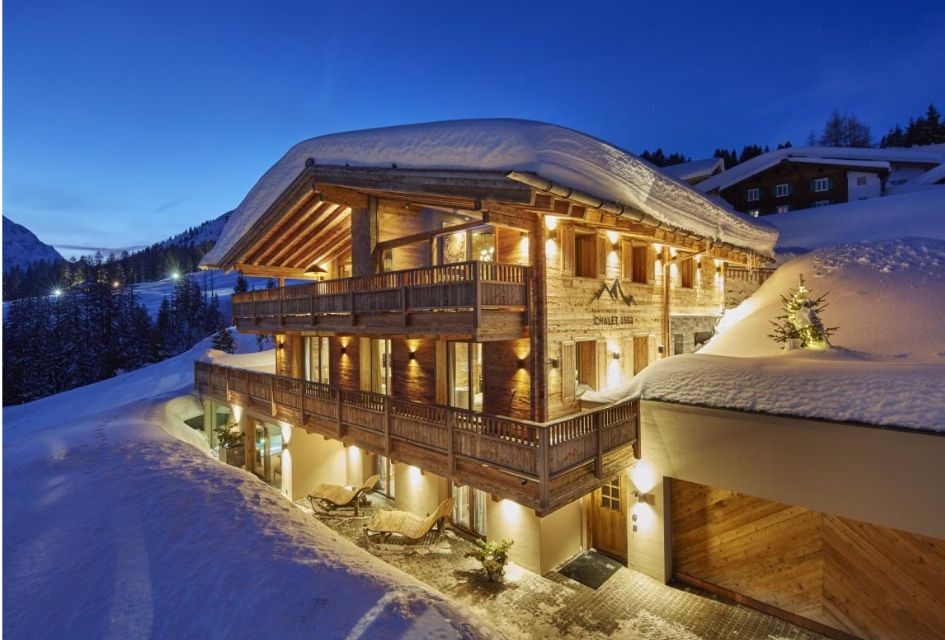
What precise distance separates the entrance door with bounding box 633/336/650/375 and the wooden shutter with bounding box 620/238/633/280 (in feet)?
7.36

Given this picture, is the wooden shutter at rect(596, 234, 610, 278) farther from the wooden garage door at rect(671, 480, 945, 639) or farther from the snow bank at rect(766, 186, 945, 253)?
the snow bank at rect(766, 186, 945, 253)

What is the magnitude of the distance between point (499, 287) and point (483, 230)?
3.93 meters

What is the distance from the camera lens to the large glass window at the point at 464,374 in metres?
14.9

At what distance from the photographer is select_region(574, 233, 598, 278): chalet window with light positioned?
48.5 feet

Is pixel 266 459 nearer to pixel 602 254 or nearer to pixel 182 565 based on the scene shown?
pixel 182 565

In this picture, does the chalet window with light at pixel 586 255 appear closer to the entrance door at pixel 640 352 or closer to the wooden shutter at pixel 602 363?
the wooden shutter at pixel 602 363

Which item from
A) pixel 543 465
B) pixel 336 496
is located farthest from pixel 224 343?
pixel 543 465

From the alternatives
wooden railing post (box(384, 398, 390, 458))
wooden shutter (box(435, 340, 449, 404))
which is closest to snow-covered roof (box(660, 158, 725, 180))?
wooden shutter (box(435, 340, 449, 404))

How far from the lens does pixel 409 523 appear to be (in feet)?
48.2

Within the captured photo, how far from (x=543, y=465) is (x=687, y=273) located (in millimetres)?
13142

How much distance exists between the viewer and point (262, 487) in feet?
49.5

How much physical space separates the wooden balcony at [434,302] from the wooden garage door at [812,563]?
21.8 feet

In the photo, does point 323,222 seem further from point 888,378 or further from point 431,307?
point 888,378

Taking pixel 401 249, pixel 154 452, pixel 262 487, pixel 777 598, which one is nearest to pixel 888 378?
Result: pixel 777 598
